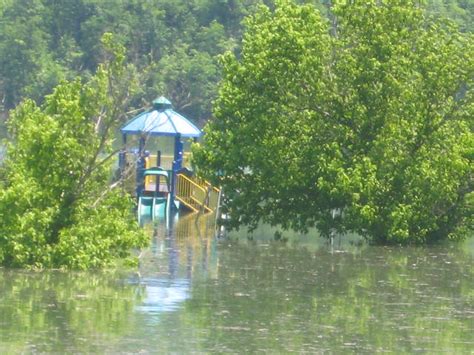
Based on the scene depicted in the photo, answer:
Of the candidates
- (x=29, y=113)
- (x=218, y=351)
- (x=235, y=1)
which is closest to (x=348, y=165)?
(x=29, y=113)

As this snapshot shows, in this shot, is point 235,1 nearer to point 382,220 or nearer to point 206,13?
point 206,13

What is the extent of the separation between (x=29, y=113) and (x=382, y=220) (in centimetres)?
790

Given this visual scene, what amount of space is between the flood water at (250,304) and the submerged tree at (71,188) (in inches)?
17.2

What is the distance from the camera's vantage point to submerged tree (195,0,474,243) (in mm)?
29172

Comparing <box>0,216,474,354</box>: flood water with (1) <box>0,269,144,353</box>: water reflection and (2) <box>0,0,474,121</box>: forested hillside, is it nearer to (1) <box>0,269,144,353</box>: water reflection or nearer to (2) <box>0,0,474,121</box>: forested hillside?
(1) <box>0,269,144,353</box>: water reflection

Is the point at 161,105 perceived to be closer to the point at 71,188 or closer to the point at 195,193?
the point at 195,193

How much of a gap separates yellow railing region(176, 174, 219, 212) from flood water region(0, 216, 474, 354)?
38.7ft

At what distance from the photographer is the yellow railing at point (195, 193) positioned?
40.8 metres

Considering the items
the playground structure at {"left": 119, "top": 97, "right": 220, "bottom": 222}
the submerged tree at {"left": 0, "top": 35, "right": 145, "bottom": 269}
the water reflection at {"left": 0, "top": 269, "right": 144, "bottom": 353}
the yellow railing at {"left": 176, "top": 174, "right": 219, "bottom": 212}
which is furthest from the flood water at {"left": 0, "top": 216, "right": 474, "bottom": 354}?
the yellow railing at {"left": 176, "top": 174, "right": 219, "bottom": 212}

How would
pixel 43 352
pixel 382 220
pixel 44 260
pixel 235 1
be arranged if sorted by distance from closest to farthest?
1. pixel 43 352
2. pixel 44 260
3. pixel 382 220
4. pixel 235 1

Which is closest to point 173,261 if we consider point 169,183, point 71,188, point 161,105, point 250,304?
point 71,188

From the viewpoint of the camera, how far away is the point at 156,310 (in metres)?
19.5

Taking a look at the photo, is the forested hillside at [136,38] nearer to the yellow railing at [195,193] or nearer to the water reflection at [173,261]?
the yellow railing at [195,193]

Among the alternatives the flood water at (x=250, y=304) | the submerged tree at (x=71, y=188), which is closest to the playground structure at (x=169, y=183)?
the flood water at (x=250, y=304)
